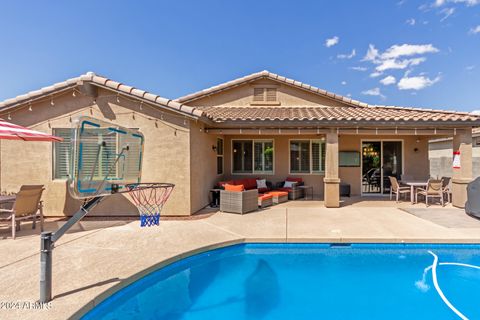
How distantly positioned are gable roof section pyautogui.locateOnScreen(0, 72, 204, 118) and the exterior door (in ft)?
32.8

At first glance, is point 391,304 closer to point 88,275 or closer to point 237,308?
point 237,308

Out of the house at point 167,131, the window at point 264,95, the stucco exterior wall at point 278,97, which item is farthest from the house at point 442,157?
the window at point 264,95

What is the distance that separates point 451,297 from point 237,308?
13.2 ft

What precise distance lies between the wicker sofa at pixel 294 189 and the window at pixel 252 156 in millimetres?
1096

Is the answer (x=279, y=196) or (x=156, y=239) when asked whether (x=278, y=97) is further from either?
(x=156, y=239)

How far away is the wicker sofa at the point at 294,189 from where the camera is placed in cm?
1238

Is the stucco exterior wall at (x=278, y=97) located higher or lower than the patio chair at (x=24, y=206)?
higher

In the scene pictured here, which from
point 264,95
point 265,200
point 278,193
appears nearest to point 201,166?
point 265,200

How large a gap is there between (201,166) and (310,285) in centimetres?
635

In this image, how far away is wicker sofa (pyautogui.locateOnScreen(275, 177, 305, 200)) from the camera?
Result: 1238 centimetres

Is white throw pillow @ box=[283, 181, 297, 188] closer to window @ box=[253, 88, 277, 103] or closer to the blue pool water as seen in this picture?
window @ box=[253, 88, 277, 103]

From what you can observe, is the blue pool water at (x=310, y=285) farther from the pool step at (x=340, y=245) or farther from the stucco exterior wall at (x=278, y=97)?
the stucco exterior wall at (x=278, y=97)

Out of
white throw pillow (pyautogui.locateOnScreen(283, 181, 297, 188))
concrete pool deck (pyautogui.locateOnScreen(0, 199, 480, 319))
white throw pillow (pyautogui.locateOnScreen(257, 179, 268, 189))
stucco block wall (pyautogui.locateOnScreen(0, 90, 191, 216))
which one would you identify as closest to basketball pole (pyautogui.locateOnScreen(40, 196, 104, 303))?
concrete pool deck (pyautogui.locateOnScreen(0, 199, 480, 319))

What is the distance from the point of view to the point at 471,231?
701 centimetres
